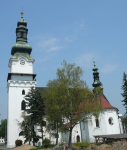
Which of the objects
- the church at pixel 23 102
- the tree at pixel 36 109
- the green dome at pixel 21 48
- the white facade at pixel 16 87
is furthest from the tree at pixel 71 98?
the green dome at pixel 21 48

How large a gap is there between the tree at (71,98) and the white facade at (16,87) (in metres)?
12.9

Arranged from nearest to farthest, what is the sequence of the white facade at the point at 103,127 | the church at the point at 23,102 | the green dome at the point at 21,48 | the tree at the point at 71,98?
the tree at the point at 71,98 → the white facade at the point at 103,127 → the church at the point at 23,102 → the green dome at the point at 21,48

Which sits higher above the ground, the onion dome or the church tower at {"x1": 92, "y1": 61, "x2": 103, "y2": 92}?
the onion dome

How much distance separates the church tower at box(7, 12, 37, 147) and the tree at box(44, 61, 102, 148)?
1289cm

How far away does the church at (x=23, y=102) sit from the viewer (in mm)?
34094

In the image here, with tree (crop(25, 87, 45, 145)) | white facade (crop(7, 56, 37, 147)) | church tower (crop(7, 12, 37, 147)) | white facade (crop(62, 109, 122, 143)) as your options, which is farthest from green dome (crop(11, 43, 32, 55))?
white facade (crop(62, 109, 122, 143))

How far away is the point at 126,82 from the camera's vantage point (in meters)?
33.3

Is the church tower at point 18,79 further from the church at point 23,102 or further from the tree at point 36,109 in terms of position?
the tree at point 36,109

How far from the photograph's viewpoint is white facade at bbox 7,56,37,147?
37188 millimetres

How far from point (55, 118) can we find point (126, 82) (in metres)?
13.9

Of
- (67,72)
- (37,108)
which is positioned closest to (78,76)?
(67,72)

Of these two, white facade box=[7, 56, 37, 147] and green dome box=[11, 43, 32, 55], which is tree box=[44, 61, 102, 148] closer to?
white facade box=[7, 56, 37, 147]

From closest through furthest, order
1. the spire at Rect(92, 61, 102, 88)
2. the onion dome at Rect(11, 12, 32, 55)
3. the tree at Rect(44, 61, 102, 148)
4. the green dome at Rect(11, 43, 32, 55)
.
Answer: the tree at Rect(44, 61, 102, 148), the green dome at Rect(11, 43, 32, 55), the onion dome at Rect(11, 12, 32, 55), the spire at Rect(92, 61, 102, 88)

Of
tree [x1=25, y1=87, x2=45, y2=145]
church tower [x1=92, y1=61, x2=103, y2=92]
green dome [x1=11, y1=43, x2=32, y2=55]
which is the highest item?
green dome [x1=11, y1=43, x2=32, y2=55]
